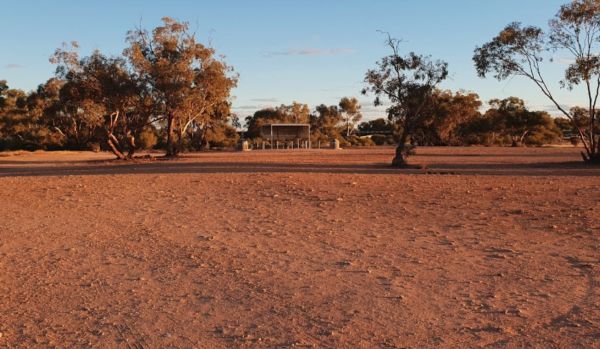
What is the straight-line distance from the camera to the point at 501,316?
16.3 feet

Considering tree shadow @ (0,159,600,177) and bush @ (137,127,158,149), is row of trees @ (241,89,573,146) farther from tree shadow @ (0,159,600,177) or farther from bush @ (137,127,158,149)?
tree shadow @ (0,159,600,177)

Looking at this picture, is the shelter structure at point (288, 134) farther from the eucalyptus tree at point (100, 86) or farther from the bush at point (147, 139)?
the eucalyptus tree at point (100, 86)

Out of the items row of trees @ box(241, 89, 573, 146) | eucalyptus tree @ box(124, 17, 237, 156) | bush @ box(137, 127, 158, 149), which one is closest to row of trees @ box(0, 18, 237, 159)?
eucalyptus tree @ box(124, 17, 237, 156)

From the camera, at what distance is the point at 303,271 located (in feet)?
21.5

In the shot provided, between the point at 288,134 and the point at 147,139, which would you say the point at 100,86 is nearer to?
the point at 147,139

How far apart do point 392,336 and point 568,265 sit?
3197mm

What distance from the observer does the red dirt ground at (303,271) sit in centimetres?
465

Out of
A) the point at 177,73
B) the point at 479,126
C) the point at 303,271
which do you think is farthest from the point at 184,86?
the point at 479,126

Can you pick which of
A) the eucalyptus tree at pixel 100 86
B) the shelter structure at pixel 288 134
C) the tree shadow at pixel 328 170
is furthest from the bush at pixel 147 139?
the tree shadow at pixel 328 170

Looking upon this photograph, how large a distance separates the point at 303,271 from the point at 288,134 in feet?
163

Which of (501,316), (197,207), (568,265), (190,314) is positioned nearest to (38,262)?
(190,314)

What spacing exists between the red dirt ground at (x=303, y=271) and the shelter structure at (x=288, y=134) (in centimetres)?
4306

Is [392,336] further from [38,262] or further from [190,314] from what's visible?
[38,262]

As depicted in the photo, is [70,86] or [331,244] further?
[70,86]
